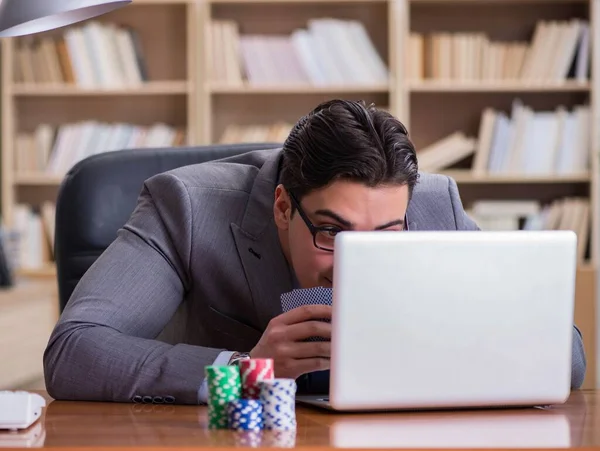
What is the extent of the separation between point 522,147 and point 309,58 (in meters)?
1.00

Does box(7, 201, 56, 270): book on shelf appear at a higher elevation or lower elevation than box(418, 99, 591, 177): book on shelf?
lower

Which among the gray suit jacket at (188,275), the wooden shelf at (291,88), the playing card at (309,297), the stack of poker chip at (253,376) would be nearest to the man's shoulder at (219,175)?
the gray suit jacket at (188,275)

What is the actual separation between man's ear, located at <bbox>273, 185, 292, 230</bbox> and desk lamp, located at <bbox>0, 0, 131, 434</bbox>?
1.43 feet

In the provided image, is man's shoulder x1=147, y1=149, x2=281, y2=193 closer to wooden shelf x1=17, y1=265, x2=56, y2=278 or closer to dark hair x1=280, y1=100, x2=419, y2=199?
dark hair x1=280, y1=100, x2=419, y2=199

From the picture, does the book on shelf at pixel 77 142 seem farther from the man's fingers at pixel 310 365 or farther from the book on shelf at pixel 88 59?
the man's fingers at pixel 310 365

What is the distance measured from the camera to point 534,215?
171 inches

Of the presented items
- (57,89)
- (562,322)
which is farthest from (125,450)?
(57,89)

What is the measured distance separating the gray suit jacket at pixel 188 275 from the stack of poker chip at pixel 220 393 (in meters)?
0.28

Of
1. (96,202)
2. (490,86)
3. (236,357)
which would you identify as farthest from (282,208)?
(490,86)

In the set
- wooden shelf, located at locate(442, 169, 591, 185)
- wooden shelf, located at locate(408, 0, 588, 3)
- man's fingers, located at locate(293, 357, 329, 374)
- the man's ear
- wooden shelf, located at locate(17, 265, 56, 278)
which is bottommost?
wooden shelf, located at locate(17, 265, 56, 278)

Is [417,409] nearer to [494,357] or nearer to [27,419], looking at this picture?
[494,357]

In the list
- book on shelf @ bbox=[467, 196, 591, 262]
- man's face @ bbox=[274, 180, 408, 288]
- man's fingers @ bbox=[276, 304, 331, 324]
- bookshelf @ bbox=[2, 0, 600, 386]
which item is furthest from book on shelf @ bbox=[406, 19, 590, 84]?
man's fingers @ bbox=[276, 304, 331, 324]

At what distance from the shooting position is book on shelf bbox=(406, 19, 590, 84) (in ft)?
14.1

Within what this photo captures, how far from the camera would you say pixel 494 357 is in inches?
49.2
